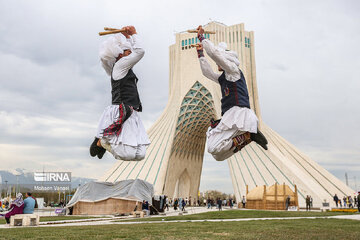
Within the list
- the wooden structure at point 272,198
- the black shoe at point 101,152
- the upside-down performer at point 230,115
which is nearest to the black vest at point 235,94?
the upside-down performer at point 230,115

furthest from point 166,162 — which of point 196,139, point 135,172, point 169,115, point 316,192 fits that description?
point 316,192

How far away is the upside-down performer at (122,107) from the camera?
5973 millimetres

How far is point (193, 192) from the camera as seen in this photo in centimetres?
4403

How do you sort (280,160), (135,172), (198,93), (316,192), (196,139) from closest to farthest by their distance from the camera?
(316,192) → (280,160) → (135,172) → (198,93) → (196,139)

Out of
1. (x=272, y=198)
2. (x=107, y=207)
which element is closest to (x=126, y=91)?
(x=107, y=207)

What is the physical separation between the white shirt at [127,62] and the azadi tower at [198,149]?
2458 cm

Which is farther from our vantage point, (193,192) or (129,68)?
(193,192)

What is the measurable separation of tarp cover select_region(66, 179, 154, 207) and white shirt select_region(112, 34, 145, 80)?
49.9ft

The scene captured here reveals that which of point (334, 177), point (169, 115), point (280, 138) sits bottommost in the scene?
point (334, 177)

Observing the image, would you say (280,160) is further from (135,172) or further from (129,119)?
(129,119)

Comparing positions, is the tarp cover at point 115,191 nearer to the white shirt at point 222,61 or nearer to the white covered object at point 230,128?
the white covered object at point 230,128

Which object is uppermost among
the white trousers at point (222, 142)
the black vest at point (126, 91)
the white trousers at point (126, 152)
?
the black vest at point (126, 91)

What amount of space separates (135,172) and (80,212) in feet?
41.6

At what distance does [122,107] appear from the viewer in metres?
6.06
